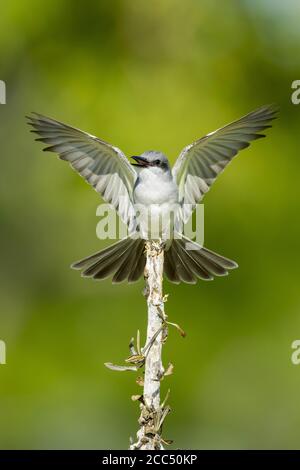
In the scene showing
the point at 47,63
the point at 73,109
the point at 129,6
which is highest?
the point at 129,6

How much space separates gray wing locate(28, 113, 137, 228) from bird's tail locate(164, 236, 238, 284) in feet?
1.60

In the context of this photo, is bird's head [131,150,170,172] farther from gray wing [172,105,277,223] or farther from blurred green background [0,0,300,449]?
blurred green background [0,0,300,449]

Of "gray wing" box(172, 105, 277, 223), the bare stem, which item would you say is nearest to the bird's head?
"gray wing" box(172, 105, 277, 223)

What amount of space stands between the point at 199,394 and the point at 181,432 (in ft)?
1.13

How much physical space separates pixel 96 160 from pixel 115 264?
2.65 ft

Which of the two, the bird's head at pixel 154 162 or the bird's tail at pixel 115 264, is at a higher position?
the bird's head at pixel 154 162

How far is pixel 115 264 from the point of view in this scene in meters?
5.14

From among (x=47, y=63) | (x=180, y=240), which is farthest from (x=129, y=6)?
(x=180, y=240)

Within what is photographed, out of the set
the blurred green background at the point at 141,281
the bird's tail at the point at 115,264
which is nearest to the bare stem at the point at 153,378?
the bird's tail at the point at 115,264

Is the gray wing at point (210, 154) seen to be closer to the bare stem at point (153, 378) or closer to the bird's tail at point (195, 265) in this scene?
the bird's tail at point (195, 265)

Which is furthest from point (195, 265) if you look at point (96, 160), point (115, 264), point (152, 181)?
point (96, 160)

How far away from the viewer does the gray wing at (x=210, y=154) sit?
5.16m

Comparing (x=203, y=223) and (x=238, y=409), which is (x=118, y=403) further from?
(x=203, y=223)

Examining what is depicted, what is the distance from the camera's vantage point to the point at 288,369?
6676 millimetres
